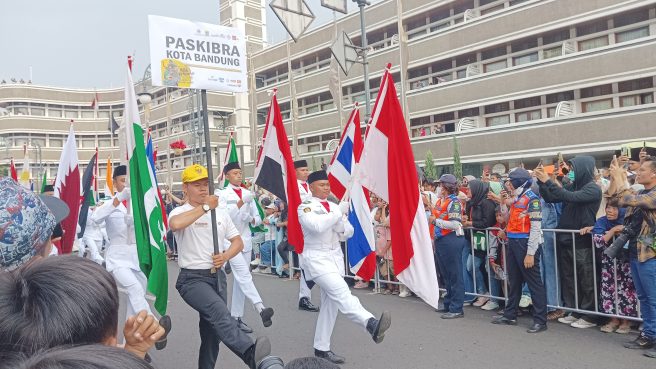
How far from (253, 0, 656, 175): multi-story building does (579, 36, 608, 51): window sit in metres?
0.04

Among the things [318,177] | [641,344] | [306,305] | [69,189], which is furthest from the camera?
[306,305]

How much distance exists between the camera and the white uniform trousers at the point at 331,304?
5.12 meters

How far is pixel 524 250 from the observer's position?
624 centimetres

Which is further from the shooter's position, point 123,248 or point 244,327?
point 244,327

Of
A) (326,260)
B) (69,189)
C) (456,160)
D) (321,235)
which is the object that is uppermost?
(456,160)

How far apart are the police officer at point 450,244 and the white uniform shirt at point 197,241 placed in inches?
128

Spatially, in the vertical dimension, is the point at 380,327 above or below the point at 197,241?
below

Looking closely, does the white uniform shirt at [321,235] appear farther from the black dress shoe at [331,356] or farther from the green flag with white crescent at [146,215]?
the green flag with white crescent at [146,215]

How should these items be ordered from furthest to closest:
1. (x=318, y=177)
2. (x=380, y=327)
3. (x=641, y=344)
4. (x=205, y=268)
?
(x=318, y=177), (x=641, y=344), (x=380, y=327), (x=205, y=268)

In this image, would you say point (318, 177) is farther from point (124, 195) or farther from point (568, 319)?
point (568, 319)

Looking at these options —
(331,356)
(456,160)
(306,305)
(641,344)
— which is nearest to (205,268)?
(331,356)

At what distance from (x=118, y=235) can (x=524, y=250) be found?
478 cm

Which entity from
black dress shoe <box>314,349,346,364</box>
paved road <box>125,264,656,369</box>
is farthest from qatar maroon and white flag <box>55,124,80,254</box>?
black dress shoe <box>314,349,346,364</box>

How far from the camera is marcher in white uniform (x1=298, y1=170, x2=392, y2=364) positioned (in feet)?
16.9
